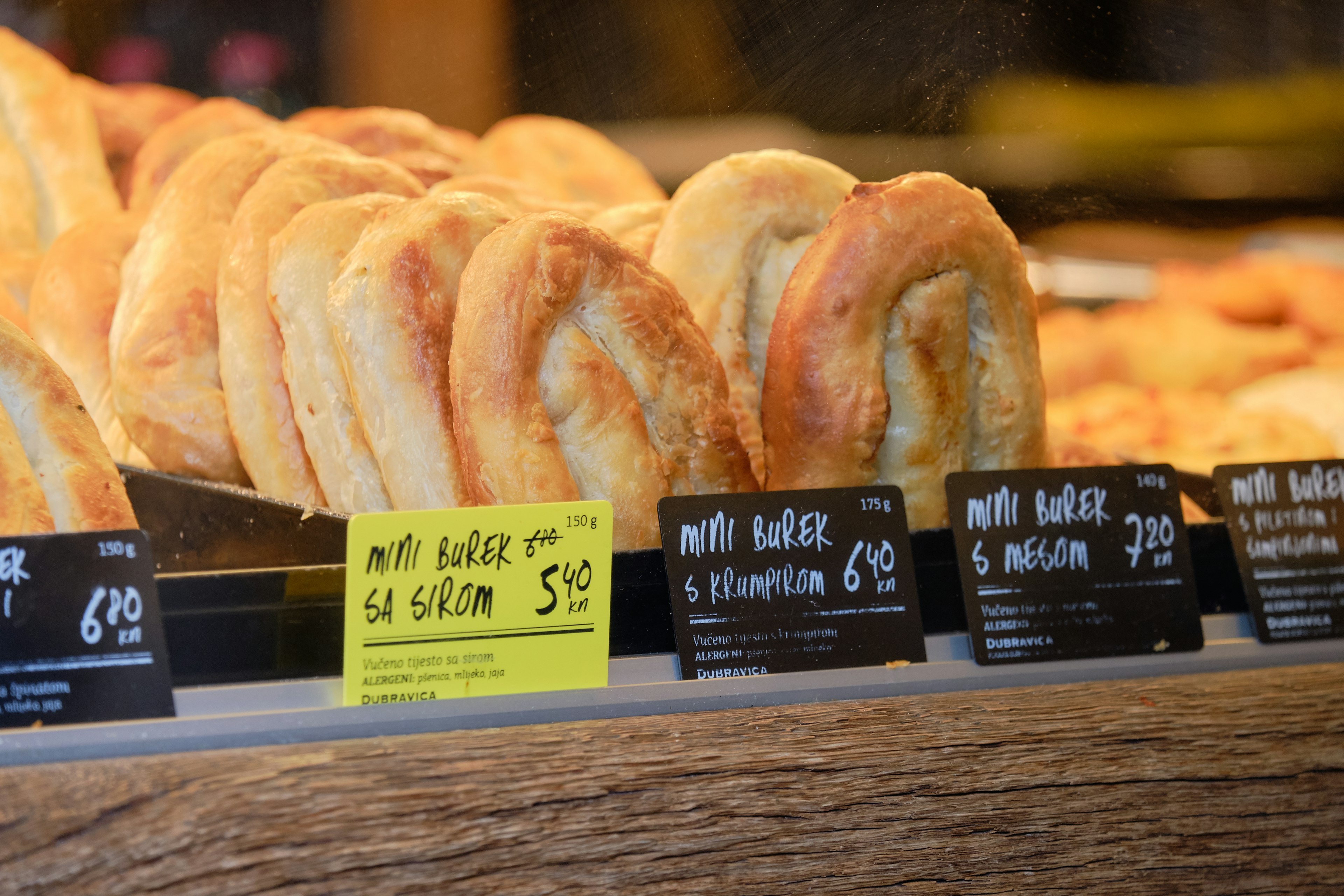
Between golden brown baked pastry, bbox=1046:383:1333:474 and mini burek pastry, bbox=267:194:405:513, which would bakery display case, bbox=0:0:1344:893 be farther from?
golden brown baked pastry, bbox=1046:383:1333:474

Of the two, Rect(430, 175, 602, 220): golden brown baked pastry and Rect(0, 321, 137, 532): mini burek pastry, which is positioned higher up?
Rect(430, 175, 602, 220): golden brown baked pastry

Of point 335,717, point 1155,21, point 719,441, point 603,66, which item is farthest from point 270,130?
point 1155,21

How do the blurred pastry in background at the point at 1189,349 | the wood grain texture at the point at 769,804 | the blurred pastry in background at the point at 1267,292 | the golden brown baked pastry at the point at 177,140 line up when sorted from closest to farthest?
the wood grain texture at the point at 769,804, the golden brown baked pastry at the point at 177,140, the blurred pastry in background at the point at 1189,349, the blurred pastry in background at the point at 1267,292

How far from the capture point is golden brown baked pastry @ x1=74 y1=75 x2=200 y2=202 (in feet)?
4.88

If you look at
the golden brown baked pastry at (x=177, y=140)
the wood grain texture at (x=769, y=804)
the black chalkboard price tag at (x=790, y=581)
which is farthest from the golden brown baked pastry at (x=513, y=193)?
the wood grain texture at (x=769, y=804)

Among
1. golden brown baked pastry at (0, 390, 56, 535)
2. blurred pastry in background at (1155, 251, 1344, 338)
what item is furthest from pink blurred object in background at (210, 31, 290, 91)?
blurred pastry in background at (1155, 251, 1344, 338)

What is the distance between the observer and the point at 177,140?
1.44 meters

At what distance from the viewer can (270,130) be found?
1.28 m

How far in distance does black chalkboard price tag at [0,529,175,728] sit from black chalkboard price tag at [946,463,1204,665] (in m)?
0.63

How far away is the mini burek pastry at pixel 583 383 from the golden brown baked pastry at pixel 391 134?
62 cm

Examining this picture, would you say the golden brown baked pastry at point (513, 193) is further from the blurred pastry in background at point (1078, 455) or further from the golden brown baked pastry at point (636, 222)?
the blurred pastry in background at point (1078, 455)

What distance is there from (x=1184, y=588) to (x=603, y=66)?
0.87 metres

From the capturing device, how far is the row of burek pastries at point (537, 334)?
2.82ft

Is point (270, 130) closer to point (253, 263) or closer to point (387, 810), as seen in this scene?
point (253, 263)
